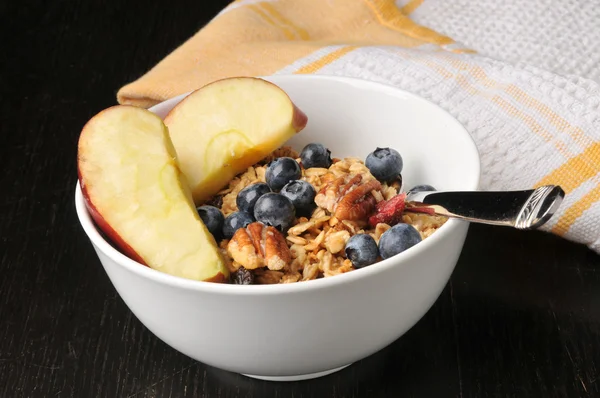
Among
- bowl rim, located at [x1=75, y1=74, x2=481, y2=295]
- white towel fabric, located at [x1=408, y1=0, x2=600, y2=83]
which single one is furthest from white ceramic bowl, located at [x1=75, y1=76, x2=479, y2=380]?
white towel fabric, located at [x1=408, y1=0, x2=600, y2=83]

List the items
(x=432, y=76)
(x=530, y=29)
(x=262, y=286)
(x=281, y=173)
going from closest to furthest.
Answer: (x=262, y=286) < (x=281, y=173) < (x=432, y=76) < (x=530, y=29)

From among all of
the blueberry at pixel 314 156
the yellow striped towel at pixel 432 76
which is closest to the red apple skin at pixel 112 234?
the blueberry at pixel 314 156

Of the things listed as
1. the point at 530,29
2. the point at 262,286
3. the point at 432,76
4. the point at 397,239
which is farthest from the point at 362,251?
the point at 530,29

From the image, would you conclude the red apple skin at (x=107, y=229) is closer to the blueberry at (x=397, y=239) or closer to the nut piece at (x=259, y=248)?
the nut piece at (x=259, y=248)

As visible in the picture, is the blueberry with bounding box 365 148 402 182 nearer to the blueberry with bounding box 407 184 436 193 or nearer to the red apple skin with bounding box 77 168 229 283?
the blueberry with bounding box 407 184 436 193

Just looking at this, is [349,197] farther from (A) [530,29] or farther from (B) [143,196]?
(A) [530,29]
